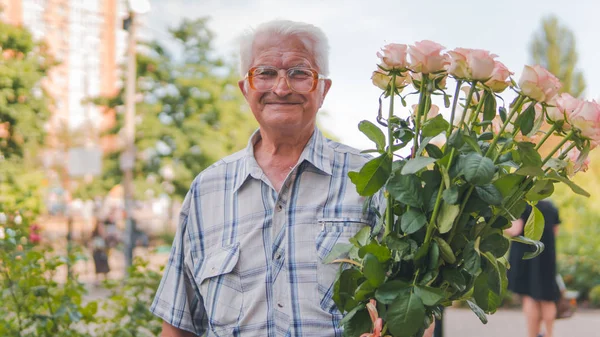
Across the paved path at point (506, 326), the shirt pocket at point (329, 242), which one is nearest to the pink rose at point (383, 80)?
the shirt pocket at point (329, 242)

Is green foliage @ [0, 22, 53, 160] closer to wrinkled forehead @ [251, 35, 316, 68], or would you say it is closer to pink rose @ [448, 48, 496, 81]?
wrinkled forehead @ [251, 35, 316, 68]

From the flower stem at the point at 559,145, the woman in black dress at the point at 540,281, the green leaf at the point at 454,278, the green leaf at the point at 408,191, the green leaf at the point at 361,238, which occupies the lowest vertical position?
the woman in black dress at the point at 540,281

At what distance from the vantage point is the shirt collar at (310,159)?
6.34 ft

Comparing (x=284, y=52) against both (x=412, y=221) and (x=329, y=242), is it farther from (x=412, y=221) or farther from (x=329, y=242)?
(x=412, y=221)

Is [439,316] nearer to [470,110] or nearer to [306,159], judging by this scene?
[470,110]

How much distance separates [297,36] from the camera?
1.90 meters

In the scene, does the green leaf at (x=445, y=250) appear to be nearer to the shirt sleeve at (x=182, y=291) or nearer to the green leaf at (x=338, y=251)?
the green leaf at (x=338, y=251)

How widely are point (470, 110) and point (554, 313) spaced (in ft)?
19.2

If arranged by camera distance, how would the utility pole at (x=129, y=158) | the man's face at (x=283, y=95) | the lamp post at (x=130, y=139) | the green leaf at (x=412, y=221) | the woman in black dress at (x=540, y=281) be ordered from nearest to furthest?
the green leaf at (x=412, y=221)
the man's face at (x=283, y=95)
the woman in black dress at (x=540, y=281)
the lamp post at (x=130, y=139)
the utility pole at (x=129, y=158)

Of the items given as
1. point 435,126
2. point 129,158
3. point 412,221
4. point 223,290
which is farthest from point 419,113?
point 129,158

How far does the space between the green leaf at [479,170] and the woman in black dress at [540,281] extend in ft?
18.2

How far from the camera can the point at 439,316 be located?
156cm

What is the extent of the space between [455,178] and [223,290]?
776 mm

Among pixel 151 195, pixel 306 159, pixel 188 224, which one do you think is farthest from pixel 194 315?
pixel 151 195
